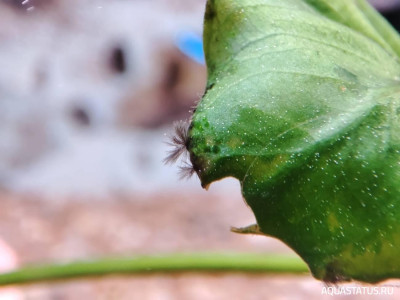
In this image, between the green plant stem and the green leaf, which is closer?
the green leaf

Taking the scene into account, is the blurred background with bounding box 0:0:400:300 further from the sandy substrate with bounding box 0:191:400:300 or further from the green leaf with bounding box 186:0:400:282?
the green leaf with bounding box 186:0:400:282

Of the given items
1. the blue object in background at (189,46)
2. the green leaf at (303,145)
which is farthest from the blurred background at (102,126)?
the green leaf at (303,145)

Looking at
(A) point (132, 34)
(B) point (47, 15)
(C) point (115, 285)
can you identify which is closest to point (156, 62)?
(A) point (132, 34)

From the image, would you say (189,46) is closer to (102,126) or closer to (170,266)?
(102,126)

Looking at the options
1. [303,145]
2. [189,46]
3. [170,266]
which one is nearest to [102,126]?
Result: [189,46]

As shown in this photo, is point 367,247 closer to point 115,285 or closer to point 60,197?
point 115,285

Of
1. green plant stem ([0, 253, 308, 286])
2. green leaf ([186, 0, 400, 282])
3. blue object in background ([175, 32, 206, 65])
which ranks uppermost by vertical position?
green leaf ([186, 0, 400, 282])

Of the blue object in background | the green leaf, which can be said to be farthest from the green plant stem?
the blue object in background

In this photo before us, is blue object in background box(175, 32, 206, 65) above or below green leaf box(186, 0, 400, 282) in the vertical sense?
below
